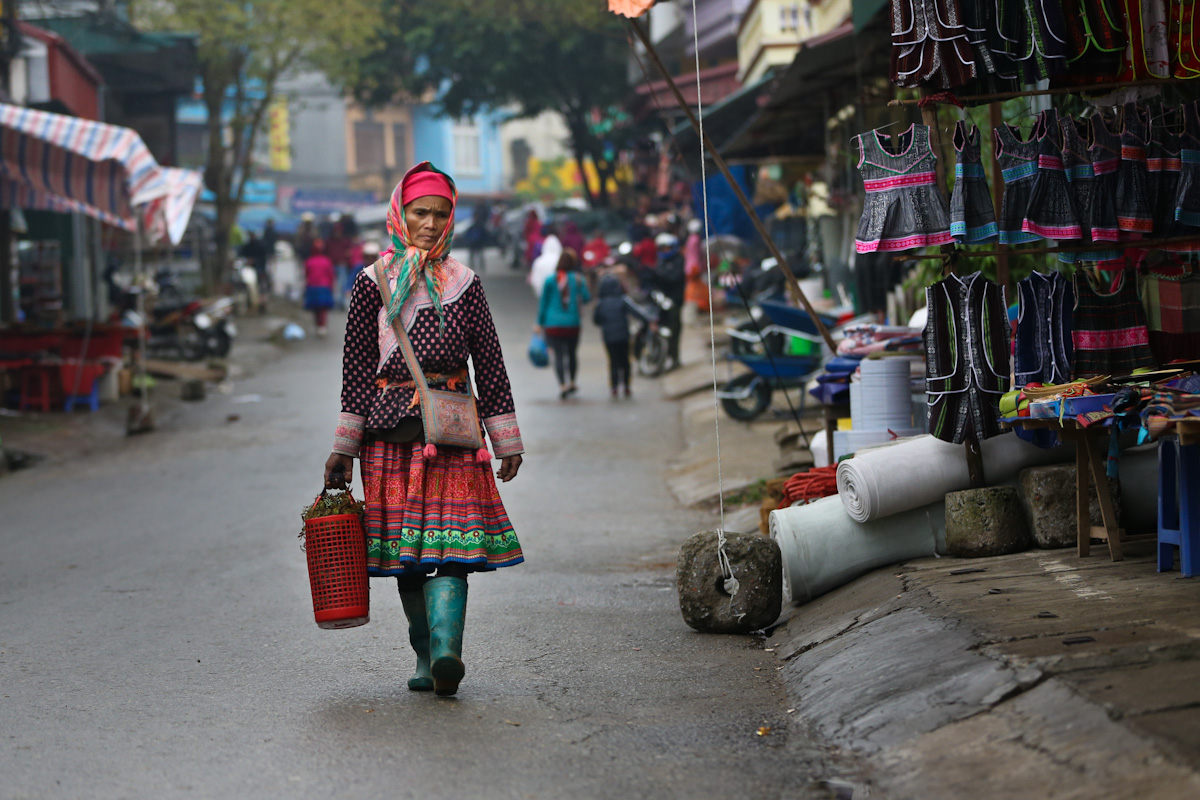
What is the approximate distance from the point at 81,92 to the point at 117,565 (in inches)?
578

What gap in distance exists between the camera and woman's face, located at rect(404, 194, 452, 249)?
17.5ft

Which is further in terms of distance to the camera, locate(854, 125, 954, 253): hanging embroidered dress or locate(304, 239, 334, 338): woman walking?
locate(304, 239, 334, 338): woman walking

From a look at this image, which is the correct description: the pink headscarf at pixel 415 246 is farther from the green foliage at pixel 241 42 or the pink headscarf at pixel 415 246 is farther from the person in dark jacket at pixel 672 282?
the green foliage at pixel 241 42

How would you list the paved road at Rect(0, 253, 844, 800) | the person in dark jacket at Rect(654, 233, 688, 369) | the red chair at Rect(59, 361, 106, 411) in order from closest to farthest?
the paved road at Rect(0, 253, 844, 800) < the red chair at Rect(59, 361, 106, 411) < the person in dark jacket at Rect(654, 233, 688, 369)

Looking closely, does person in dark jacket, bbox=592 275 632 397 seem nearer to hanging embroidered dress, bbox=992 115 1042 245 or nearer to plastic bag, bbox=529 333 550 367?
plastic bag, bbox=529 333 550 367

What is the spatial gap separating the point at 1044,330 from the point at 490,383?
2.60m

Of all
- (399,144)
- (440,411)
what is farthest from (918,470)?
(399,144)

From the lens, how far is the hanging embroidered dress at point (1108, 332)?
6.24 meters

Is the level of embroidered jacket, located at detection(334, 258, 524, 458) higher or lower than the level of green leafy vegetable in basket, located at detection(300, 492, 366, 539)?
higher

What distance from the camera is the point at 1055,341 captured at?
629cm

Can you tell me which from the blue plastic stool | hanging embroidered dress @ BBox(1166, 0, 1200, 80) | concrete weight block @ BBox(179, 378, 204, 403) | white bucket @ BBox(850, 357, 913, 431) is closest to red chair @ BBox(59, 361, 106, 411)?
concrete weight block @ BBox(179, 378, 204, 403)

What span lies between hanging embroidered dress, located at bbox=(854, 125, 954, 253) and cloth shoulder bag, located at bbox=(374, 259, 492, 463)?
6.73ft

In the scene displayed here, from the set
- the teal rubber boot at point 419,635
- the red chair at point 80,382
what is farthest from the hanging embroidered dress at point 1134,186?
the red chair at point 80,382

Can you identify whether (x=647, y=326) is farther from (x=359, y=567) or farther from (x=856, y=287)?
(x=359, y=567)
